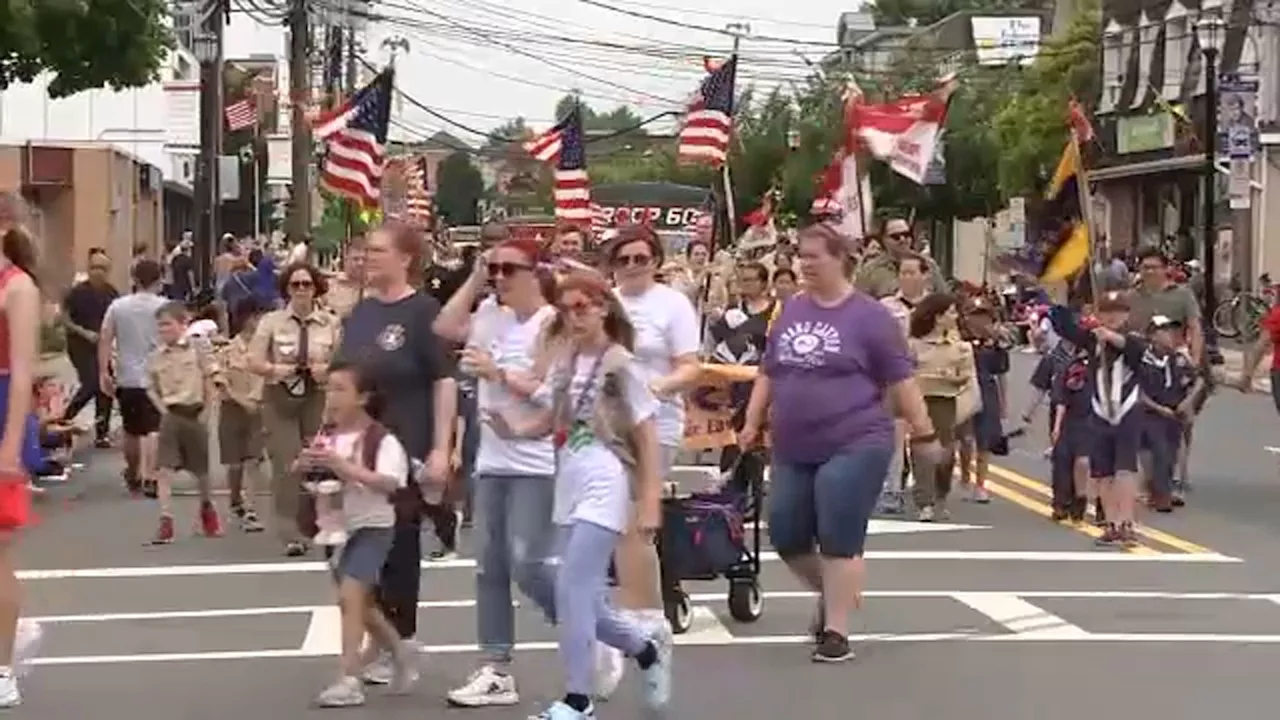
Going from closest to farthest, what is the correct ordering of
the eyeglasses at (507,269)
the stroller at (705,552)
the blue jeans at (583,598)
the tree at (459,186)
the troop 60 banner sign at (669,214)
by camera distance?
the blue jeans at (583,598), the eyeglasses at (507,269), the stroller at (705,552), the troop 60 banner sign at (669,214), the tree at (459,186)

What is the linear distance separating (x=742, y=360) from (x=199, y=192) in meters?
18.2

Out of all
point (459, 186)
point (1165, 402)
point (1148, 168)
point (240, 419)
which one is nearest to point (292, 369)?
point (240, 419)

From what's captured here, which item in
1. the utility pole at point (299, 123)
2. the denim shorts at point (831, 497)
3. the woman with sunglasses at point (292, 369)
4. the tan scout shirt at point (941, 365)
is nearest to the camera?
the denim shorts at point (831, 497)

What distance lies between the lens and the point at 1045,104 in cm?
5769

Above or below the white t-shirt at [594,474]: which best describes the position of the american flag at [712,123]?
above

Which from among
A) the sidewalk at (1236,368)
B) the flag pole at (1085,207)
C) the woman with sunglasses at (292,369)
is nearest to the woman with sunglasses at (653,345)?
the woman with sunglasses at (292,369)

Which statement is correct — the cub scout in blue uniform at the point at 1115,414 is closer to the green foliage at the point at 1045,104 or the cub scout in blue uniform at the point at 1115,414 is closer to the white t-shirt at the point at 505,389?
the white t-shirt at the point at 505,389

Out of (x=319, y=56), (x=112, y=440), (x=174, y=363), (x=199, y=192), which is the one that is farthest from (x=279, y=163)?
(x=174, y=363)

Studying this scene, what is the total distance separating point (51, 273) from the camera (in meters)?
10.3

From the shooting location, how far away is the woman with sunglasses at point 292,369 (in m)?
14.1

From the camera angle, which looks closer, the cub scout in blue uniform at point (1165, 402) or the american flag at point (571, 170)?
the cub scout in blue uniform at point (1165, 402)

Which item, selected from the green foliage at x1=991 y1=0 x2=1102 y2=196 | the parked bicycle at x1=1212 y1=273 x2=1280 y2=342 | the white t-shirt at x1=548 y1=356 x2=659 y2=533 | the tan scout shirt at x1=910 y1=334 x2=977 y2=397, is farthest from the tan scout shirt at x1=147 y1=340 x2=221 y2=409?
the green foliage at x1=991 y1=0 x2=1102 y2=196

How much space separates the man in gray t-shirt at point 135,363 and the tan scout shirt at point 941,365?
5715mm

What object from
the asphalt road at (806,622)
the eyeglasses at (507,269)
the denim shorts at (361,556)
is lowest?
the asphalt road at (806,622)
